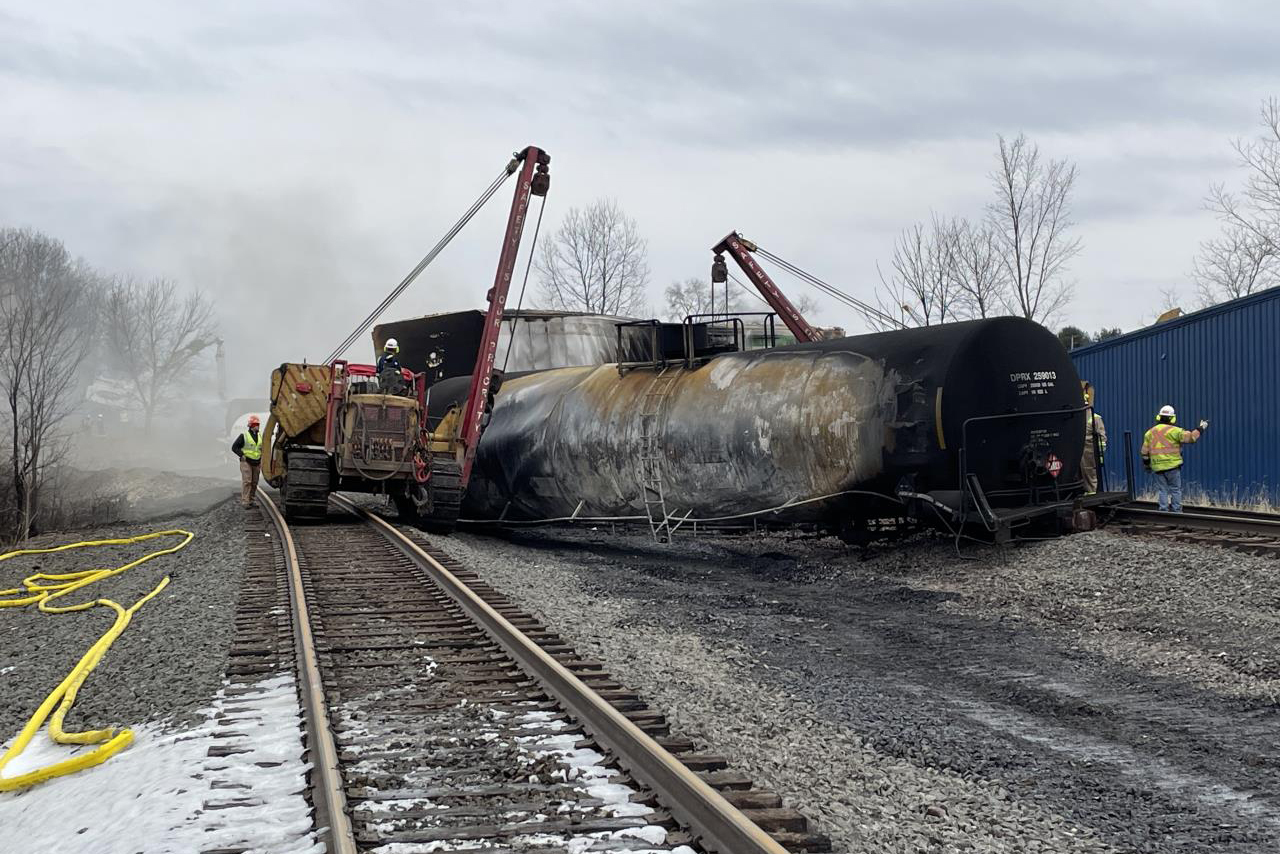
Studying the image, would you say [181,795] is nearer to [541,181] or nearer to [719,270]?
[541,181]

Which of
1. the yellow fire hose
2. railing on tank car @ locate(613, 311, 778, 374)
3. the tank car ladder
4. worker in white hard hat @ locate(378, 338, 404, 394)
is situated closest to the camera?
the yellow fire hose

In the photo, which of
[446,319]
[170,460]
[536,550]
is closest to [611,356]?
[446,319]

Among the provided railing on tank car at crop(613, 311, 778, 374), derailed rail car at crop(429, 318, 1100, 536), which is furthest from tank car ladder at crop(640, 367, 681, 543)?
railing on tank car at crop(613, 311, 778, 374)

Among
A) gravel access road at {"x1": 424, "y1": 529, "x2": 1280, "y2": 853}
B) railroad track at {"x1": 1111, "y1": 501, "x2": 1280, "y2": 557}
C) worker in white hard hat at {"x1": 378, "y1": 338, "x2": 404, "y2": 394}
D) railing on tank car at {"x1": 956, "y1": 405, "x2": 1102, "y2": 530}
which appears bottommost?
gravel access road at {"x1": 424, "y1": 529, "x2": 1280, "y2": 853}

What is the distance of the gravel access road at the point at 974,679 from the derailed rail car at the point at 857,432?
31.6 inches

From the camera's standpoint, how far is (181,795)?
14.7 feet

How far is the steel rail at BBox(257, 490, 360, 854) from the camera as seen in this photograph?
3.82m

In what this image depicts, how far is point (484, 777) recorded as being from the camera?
4.57 m

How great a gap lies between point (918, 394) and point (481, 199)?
10354mm

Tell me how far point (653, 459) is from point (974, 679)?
25.2 feet

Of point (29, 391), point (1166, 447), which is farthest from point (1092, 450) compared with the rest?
point (29, 391)

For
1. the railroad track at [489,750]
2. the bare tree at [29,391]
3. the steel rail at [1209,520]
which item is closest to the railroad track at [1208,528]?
the steel rail at [1209,520]

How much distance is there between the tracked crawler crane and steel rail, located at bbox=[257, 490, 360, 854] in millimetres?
7726

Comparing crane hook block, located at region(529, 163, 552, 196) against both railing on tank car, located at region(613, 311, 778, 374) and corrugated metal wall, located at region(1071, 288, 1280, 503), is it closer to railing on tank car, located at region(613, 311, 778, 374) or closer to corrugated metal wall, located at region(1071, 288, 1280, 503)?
railing on tank car, located at region(613, 311, 778, 374)
